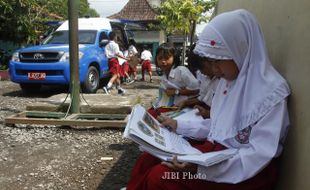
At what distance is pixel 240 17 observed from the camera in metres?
2.00

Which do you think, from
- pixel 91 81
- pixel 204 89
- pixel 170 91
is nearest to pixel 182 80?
pixel 170 91

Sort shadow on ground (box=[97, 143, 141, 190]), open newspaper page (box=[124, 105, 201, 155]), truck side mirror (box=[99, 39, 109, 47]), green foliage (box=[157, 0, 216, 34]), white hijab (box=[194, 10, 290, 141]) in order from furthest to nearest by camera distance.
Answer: green foliage (box=[157, 0, 216, 34])
truck side mirror (box=[99, 39, 109, 47])
shadow on ground (box=[97, 143, 141, 190])
open newspaper page (box=[124, 105, 201, 155])
white hijab (box=[194, 10, 290, 141])

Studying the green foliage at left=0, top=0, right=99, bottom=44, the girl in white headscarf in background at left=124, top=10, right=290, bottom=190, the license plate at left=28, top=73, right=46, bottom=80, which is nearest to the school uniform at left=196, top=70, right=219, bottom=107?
the girl in white headscarf in background at left=124, top=10, right=290, bottom=190

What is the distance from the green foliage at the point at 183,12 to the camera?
54.2 feet

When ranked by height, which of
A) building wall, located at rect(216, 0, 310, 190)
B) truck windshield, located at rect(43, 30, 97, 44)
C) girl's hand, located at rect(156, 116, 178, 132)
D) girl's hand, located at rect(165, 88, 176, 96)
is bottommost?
truck windshield, located at rect(43, 30, 97, 44)

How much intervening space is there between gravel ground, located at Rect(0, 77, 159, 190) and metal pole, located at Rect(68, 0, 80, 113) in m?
0.53

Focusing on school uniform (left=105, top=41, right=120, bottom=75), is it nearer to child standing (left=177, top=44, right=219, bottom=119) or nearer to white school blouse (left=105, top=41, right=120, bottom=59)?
white school blouse (left=105, top=41, right=120, bottom=59)

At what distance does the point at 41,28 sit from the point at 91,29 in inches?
246

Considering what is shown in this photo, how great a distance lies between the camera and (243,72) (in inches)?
76.4

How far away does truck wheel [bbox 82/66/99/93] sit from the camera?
30.5 ft

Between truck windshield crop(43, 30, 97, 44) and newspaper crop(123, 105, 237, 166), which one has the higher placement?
newspaper crop(123, 105, 237, 166)

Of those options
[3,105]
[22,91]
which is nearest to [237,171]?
[3,105]

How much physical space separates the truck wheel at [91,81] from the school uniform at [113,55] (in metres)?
0.42

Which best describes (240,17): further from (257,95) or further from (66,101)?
(66,101)
